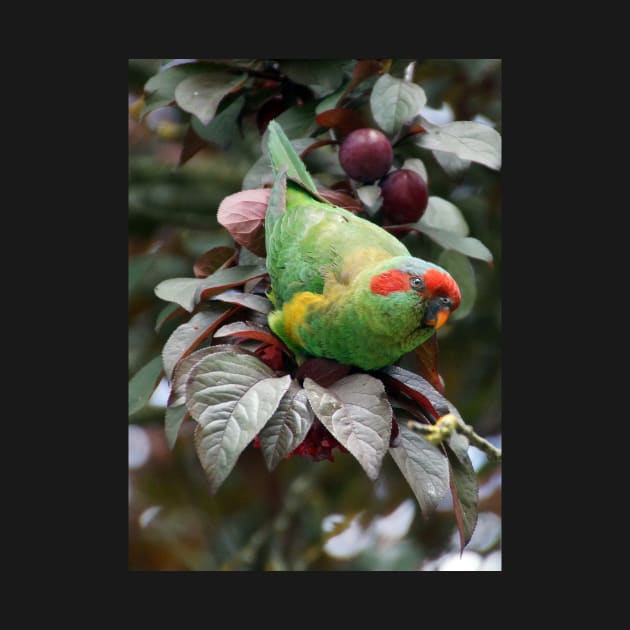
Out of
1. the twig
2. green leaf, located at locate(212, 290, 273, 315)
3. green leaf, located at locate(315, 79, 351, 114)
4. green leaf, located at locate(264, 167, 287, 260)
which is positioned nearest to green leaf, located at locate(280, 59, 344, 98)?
green leaf, located at locate(315, 79, 351, 114)

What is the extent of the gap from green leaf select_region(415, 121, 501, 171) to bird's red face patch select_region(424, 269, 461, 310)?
457 millimetres

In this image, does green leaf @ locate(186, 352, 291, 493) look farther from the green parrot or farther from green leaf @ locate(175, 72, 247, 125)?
green leaf @ locate(175, 72, 247, 125)

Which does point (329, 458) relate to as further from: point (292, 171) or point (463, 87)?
point (463, 87)

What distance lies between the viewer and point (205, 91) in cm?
255

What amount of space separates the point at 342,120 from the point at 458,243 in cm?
51

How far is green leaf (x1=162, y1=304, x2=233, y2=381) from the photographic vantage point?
203 centimetres

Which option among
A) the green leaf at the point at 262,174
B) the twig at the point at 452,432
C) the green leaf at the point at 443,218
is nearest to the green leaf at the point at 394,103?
the green leaf at the point at 262,174

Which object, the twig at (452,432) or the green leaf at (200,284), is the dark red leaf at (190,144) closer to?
the green leaf at (200,284)

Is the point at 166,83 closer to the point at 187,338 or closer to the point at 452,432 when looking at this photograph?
the point at 187,338

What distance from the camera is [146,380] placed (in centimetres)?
245

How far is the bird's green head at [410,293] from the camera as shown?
1973 mm

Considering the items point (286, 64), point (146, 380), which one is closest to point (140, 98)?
point (286, 64)

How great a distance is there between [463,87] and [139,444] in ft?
6.52

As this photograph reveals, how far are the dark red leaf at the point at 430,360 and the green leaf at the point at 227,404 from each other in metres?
0.48
